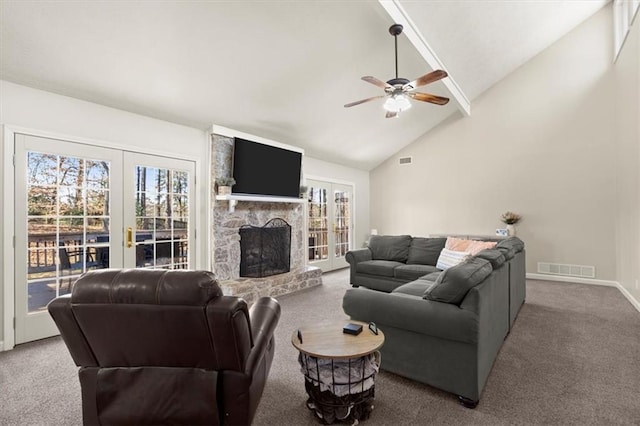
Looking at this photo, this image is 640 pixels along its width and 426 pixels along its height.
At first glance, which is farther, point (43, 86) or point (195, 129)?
point (195, 129)

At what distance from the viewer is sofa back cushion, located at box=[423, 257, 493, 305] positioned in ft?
6.72

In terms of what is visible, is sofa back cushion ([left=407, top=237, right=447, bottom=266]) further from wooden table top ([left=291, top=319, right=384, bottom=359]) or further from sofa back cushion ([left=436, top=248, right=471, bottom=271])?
wooden table top ([left=291, top=319, right=384, bottom=359])

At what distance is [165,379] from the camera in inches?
62.5

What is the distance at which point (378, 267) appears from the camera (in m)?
4.82

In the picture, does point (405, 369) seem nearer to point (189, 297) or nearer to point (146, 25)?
point (189, 297)

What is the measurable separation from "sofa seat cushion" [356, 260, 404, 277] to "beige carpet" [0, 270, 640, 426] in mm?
1743

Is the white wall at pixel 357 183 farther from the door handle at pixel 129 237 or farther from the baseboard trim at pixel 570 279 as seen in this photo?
the door handle at pixel 129 237

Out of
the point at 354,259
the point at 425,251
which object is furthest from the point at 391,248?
the point at 354,259

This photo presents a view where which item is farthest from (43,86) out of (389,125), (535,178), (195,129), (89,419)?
(535,178)

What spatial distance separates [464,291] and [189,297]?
1.67m

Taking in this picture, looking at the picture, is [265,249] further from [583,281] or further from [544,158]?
[583,281]

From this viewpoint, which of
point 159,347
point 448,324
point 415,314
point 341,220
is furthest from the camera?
point 341,220

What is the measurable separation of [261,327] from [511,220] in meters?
5.74

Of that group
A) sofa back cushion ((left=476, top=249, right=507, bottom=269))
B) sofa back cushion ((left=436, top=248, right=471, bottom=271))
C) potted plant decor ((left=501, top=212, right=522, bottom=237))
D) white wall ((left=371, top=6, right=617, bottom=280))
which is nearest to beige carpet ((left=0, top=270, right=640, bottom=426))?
sofa back cushion ((left=476, top=249, right=507, bottom=269))
